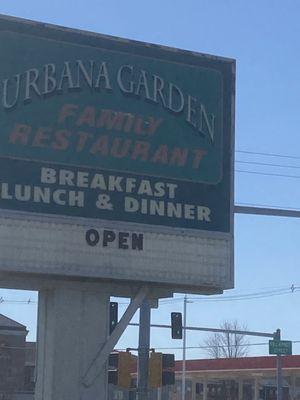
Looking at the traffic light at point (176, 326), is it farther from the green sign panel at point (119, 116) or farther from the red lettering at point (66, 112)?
the red lettering at point (66, 112)

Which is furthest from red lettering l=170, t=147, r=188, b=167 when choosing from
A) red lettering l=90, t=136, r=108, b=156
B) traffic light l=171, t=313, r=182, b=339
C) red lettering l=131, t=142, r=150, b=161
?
traffic light l=171, t=313, r=182, b=339

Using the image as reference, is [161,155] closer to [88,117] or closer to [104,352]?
[88,117]

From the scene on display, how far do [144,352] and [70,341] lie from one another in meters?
5.89

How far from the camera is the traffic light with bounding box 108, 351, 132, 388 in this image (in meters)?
19.8

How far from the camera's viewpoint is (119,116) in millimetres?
18578

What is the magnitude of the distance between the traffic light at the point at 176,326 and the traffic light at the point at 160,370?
1432 centimetres

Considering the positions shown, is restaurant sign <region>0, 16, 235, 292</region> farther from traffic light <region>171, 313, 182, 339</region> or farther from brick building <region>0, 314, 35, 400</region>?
brick building <region>0, 314, 35, 400</region>

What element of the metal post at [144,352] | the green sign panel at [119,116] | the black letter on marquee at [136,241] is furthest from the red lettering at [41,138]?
the metal post at [144,352]

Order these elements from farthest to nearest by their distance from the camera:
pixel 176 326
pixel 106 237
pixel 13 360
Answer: pixel 13 360 → pixel 176 326 → pixel 106 237

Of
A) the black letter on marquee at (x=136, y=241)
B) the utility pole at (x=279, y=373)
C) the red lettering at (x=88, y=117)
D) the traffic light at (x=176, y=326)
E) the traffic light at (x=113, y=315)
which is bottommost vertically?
the utility pole at (x=279, y=373)

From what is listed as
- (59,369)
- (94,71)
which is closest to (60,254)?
(59,369)

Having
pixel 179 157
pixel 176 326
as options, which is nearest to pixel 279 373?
pixel 176 326

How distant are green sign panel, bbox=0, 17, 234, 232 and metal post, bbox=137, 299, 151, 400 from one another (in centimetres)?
277

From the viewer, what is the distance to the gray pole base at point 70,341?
1758 centimetres
